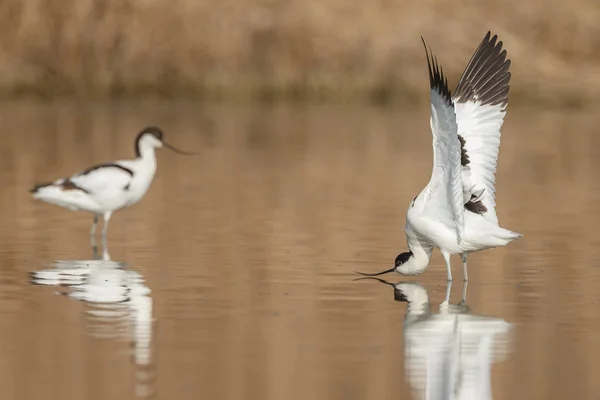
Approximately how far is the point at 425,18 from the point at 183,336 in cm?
3601

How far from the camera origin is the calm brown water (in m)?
8.69

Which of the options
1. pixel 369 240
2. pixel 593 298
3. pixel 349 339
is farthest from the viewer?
pixel 369 240

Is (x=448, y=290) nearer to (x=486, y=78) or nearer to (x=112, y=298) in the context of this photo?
(x=486, y=78)

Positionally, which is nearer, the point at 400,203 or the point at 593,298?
the point at 593,298

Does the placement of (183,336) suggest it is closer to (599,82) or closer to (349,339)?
(349,339)

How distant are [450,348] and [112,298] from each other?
112 inches

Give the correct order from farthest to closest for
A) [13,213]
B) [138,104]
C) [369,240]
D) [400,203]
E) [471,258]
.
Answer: [138,104], [400,203], [13,213], [369,240], [471,258]

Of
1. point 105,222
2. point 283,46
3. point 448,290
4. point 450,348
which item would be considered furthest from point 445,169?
point 283,46

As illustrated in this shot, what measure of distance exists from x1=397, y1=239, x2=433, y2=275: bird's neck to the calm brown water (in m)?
0.16

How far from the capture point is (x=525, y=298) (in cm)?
1146

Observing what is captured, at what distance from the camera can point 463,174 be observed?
40.8ft

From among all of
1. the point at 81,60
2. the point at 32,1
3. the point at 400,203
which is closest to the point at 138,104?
the point at 81,60

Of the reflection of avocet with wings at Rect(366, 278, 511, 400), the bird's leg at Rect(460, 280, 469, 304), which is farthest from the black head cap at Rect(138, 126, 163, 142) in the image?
the reflection of avocet with wings at Rect(366, 278, 511, 400)

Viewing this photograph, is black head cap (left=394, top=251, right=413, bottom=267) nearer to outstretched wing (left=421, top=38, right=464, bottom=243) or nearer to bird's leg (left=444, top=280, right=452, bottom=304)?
bird's leg (left=444, top=280, right=452, bottom=304)
